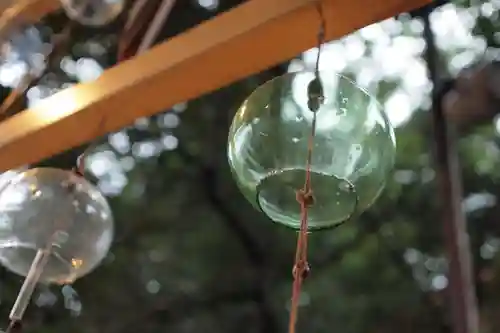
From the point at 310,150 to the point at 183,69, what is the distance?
1.51ft

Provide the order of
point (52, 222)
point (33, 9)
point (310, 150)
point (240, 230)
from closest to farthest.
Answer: point (310, 150) → point (52, 222) → point (33, 9) → point (240, 230)

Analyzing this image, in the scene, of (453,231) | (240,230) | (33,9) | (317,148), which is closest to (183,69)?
(317,148)

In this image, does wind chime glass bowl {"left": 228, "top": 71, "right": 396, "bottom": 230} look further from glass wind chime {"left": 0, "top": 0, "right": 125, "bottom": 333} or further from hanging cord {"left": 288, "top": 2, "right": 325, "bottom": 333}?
glass wind chime {"left": 0, "top": 0, "right": 125, "bottom": 333}

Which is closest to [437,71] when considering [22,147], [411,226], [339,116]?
[411,226]

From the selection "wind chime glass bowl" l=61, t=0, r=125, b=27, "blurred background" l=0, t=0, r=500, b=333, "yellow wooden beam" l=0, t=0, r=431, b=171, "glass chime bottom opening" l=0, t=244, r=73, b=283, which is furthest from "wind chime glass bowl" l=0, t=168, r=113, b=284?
"blurred background" l=0, t=0, r=500, b=333

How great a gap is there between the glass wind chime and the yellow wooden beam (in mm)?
123

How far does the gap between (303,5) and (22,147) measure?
720mm

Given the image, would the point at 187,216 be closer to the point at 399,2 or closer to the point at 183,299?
the point at 183,299

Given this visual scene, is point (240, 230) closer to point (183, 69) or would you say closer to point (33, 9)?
point (33, 9)

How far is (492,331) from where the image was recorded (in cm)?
276

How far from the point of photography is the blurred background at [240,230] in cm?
301

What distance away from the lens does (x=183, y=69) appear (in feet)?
4.65

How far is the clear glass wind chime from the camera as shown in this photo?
1.03 m

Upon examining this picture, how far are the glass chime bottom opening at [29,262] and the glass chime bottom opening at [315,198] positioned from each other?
48cm
